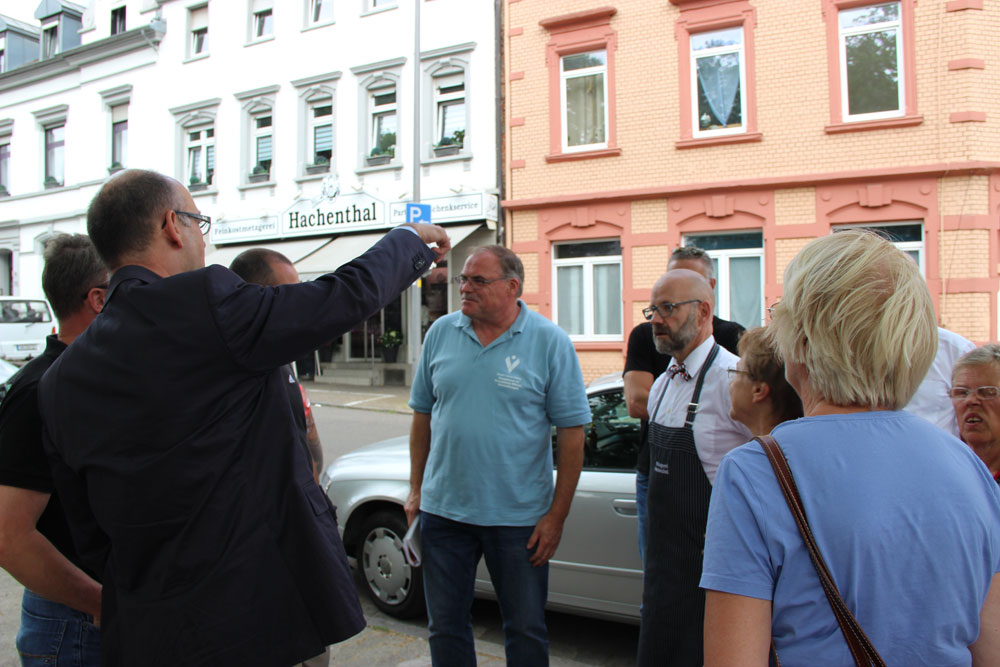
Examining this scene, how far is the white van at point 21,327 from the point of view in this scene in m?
18.2

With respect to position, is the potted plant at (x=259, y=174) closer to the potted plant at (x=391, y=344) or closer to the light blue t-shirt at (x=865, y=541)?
the potted plant at (x=391, y=344)

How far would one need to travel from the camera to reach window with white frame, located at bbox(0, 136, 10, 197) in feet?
76.7

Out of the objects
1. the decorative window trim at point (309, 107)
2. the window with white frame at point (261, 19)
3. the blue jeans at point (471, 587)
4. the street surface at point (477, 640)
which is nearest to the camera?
the blue jeans at point (471, 587)

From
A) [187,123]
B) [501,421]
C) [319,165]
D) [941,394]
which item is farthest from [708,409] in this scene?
[187,123]

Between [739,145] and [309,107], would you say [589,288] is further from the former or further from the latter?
[309,107]

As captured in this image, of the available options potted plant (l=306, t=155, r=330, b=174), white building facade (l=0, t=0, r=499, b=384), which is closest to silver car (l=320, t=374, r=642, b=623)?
white building facade (l=0, t=0, r=499, b=384)

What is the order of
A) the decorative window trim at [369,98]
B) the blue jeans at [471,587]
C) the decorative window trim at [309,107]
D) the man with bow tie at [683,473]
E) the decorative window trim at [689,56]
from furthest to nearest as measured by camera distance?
1. the decorative window trim at [309,107]
2. the decorative window trim at [369,98]
3. the decorative window trim at [689,56]
4. the blue jeans at [471,587]
5. the man with bow tie at [683,473]

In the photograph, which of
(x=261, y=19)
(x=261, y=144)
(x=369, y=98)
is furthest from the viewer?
(x=261, y=19)

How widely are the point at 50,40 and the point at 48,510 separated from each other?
27054 millimetres

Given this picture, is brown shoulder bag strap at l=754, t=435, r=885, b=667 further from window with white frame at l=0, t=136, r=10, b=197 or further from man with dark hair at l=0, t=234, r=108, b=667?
window with white frame at l=0, t=136, r=10, b=197

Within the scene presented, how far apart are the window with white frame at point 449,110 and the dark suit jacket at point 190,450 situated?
14.1 meters

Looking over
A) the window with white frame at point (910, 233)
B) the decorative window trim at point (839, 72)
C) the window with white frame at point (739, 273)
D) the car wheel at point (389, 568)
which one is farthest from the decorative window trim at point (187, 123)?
the car wheel at point (389, 568)

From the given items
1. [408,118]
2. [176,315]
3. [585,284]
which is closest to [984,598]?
[176,315]

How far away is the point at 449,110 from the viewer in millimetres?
15445
